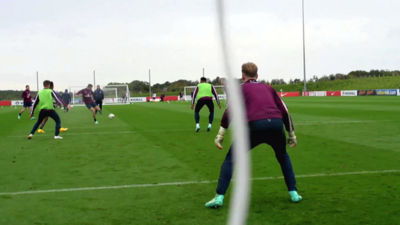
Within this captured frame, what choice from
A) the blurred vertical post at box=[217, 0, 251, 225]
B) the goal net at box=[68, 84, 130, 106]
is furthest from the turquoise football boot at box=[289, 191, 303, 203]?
the goal net at box=[68, 84, 130, 106]

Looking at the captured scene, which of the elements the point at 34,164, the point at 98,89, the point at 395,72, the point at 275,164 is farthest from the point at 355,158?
the point at 395,72

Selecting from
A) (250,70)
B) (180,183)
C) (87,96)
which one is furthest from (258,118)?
(87,96)

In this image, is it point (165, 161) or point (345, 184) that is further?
point (165, 161)

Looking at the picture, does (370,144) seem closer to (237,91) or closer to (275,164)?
(275,164)

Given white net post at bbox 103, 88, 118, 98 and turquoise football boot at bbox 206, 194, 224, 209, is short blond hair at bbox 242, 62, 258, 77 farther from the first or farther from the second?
white net post at bbox 103, 88, 118, 98

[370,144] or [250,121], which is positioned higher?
[250,121]

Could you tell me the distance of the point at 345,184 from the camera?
700 cm

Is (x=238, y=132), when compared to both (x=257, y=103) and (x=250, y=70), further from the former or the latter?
(x=250, y=70)

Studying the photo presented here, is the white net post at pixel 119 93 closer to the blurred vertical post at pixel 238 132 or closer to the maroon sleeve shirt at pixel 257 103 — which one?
the maroon sleeve shirt at pixel 257 103

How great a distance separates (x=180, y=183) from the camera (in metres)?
7.39

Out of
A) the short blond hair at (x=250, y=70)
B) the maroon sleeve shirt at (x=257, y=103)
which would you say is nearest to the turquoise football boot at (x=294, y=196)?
the maroon sleeve shirt at (x=257, y=103)

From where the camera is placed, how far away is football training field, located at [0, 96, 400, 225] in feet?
17.9

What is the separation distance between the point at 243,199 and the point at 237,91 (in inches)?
17.7

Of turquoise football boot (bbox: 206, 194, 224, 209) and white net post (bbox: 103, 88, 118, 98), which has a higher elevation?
white net post (bbox: 103, 88, 118, 98)
